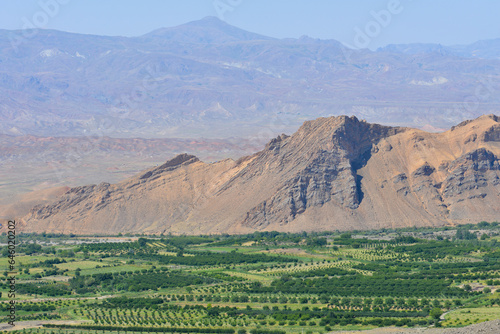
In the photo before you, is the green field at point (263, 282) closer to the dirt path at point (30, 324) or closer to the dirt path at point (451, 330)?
the dirt path at point (30, 324)

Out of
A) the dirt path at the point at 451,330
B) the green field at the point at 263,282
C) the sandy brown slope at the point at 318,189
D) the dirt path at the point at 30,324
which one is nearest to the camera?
the dirt path at the point at 451,330

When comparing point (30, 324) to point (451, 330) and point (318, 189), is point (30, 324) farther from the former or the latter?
point (318, 189)

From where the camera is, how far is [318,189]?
516 ft

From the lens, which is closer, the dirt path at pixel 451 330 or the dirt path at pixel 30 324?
the dirt path at pixel 451 330

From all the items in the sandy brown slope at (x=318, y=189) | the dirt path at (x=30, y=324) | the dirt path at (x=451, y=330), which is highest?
Answer: the sandy brown slope at (x=318, y=189)

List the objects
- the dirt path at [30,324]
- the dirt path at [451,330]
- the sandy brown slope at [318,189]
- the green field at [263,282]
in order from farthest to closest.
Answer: the sandy brown slope at [318,189] → the green field at [263,282] → the dirt path at [30,324] → the dirt path at [451,330]

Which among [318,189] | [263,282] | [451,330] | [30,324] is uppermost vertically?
[318,189]

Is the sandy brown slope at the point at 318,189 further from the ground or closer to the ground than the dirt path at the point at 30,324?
further from the ground

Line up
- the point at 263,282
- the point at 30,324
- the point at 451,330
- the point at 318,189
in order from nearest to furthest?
1. the point at 451,330
2. the point at 30,324
3. the point at 263,282
4. the point at 318,189

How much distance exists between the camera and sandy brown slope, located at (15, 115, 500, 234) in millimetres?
155750

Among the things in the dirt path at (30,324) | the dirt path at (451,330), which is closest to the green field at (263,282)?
the dirt path at (30,324)

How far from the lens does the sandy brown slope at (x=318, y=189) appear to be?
511ft

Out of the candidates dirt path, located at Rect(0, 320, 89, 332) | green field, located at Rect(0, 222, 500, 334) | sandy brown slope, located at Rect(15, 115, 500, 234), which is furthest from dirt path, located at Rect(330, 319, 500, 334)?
sandy brown slope, located at Rect(15, 115, 500, 234)

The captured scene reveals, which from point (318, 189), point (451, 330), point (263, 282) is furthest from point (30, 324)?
point (318, 189)
